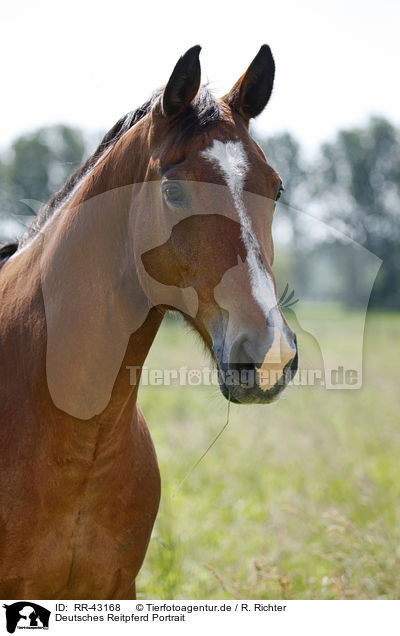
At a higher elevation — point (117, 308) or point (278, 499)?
point (117, 308)

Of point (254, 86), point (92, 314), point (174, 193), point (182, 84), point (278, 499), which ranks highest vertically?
point (254, 86)

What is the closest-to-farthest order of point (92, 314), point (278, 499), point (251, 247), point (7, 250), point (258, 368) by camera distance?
point (258, 368), point (251, 247), point (92, 314), point (7, 250), point (278, 499)

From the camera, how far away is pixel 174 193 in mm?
2096

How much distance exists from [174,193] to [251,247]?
0.39m

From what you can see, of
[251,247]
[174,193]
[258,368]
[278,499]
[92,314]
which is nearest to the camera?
[258,368]

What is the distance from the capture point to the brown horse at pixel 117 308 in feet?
6.68

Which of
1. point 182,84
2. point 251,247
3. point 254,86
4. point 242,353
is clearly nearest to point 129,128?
point 182,84

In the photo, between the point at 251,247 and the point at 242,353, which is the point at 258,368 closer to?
the point at 242,353

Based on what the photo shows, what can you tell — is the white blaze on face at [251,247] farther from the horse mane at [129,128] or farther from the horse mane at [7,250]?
the horse mane at [7,250]

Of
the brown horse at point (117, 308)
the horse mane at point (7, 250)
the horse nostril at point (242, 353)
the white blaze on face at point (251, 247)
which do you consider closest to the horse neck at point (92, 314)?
the brown horse at point (117, 308)

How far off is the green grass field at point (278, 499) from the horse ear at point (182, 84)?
1011 mm

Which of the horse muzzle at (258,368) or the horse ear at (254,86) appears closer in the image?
the horse muzzle at (258,368)

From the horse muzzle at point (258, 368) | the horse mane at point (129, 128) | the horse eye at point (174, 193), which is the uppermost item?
the horse mane at point (129, 128)

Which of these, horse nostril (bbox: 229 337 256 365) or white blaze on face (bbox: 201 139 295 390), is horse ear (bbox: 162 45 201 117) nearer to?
white blaze on face (bbox: 201 139 295 390)
